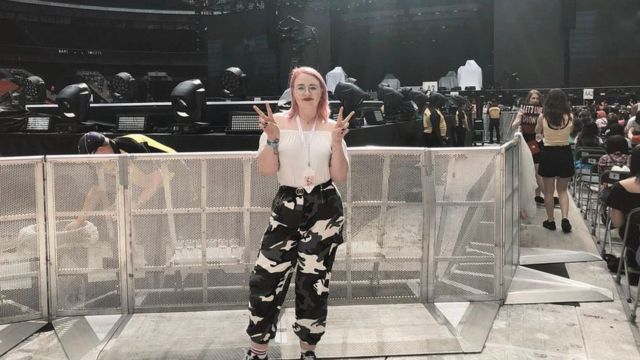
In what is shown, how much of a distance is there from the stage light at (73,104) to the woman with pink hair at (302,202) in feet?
33.1

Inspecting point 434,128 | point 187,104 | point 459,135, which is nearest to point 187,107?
point 187,104

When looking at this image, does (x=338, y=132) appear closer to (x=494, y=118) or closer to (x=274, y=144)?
(x=274, y=144)

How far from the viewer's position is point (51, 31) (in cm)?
3166

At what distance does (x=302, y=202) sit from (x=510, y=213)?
218 cm

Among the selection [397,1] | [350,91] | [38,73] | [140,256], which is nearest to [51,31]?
[38,73]

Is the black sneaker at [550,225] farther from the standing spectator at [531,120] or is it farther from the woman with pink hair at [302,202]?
the woman with pink hair at [302,202]

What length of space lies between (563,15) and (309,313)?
83.3 ft

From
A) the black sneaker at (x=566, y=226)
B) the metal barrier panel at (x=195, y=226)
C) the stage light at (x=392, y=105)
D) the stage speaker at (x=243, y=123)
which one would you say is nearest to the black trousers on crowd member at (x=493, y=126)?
the stage light at (x=392, y=105)

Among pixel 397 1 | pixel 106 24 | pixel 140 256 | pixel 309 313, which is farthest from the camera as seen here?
pixel 106 24

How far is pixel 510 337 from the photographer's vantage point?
3.58 m

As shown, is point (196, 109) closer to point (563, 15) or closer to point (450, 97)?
point (450, 97)

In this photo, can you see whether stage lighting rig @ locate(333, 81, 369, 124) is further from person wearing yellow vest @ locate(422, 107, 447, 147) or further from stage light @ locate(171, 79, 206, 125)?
stage light @ locate(171, 79, 206, 125)

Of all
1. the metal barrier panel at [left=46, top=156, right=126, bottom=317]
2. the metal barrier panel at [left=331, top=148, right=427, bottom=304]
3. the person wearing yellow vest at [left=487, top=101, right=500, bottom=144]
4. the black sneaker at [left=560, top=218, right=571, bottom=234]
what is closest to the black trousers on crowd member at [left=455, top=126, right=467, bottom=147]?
the person wearing yellow vest at [left=487, top=101, right=500, bottom=144]

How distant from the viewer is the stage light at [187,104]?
32.5 ft
